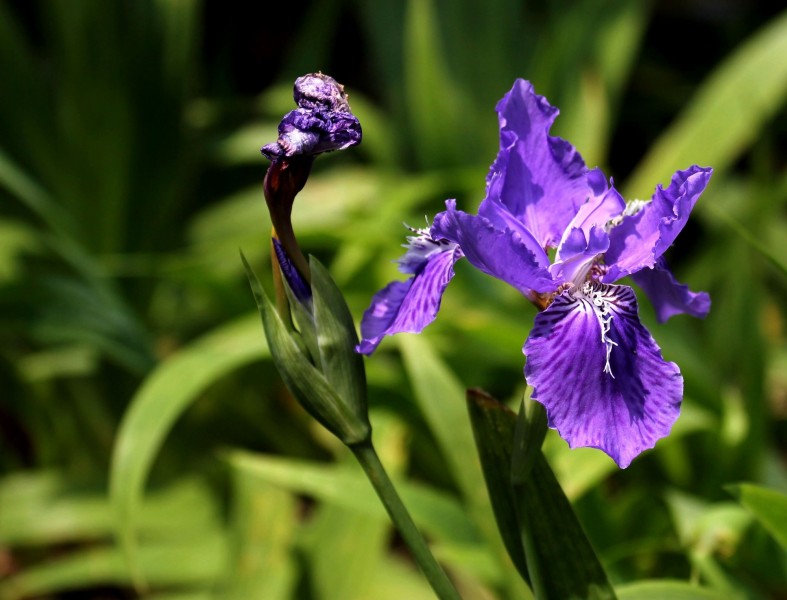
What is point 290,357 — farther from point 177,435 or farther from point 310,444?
point 177,435

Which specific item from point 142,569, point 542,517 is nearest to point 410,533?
point 542,517

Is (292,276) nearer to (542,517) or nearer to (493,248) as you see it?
(493,248)

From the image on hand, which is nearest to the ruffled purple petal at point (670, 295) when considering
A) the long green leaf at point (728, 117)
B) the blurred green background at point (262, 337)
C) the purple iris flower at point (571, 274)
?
the purple iris flower at point (571, 274)

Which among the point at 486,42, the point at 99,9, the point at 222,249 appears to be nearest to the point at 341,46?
the point at 486,42

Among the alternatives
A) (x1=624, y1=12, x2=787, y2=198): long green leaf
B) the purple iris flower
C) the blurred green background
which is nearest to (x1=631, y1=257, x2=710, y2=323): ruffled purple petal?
the purple iris flower

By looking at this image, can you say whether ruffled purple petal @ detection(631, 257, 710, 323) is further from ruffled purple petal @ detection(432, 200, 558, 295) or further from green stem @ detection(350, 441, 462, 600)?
green stem @ detection(350, 441, 462, 600)

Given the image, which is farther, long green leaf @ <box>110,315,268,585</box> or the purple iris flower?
long green leaf @ <box>110,315,268,585</box>
